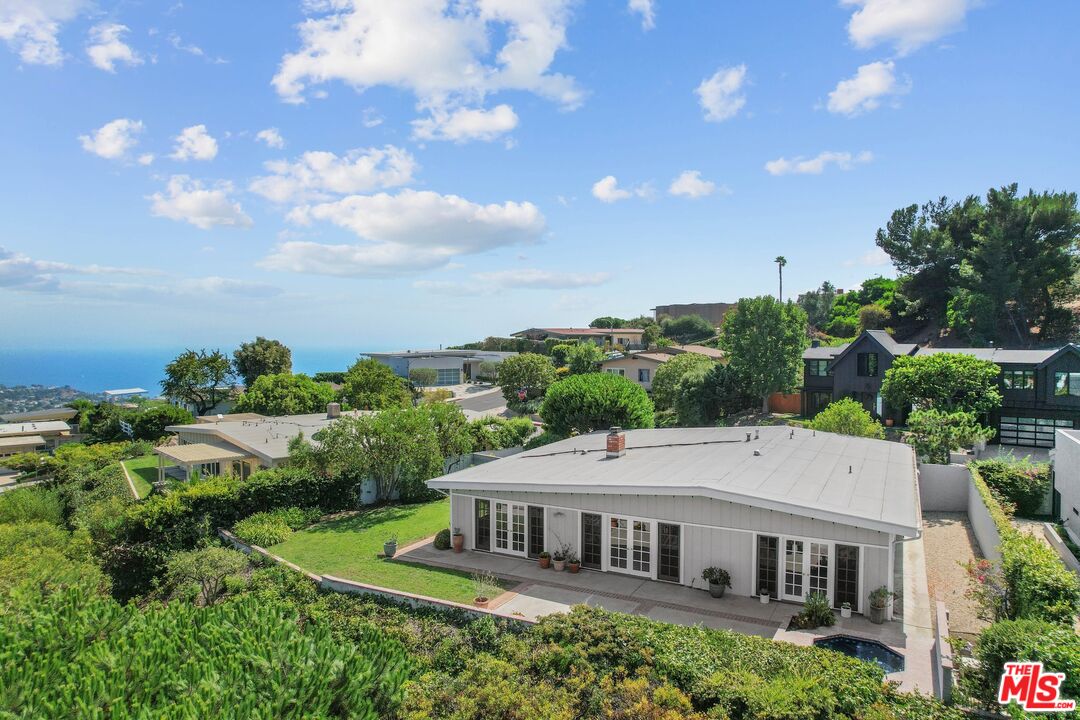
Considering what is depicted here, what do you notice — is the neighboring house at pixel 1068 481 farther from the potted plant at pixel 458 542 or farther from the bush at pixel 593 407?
the potted plant at pixel 458 542

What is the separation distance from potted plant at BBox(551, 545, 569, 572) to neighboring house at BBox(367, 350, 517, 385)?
59963 mm

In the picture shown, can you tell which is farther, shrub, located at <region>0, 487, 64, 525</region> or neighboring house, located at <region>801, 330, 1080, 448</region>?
neighboring house, located at <region>801, 330, 1080, 448</region>

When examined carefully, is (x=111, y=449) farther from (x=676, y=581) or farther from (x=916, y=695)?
(x=916, y=695)

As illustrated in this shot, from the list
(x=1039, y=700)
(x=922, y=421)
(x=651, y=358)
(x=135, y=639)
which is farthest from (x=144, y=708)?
(x=651, y=358)

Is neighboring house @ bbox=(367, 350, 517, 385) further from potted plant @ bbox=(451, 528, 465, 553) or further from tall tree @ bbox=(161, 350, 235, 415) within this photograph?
potted plant @ bbox=(451, 528, 465, 553)

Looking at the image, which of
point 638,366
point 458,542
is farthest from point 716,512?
point 638,366

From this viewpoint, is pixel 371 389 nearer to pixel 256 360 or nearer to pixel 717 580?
pixel 256 360

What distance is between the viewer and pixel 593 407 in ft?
116

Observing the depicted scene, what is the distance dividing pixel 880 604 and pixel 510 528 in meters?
10.2

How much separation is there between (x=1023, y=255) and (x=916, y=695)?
58841 mm

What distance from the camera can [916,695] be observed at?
910 cm

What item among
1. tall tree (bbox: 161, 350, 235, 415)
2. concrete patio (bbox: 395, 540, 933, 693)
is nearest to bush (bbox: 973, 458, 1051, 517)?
concrete patio (bbox: 395, 540, 933, 693)

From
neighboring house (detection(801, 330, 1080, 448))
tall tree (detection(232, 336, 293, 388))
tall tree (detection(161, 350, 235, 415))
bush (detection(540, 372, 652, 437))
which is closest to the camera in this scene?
neighboring house (detection(801, 330, 1080, 448))

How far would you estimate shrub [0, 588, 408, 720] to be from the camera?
9.23 m
